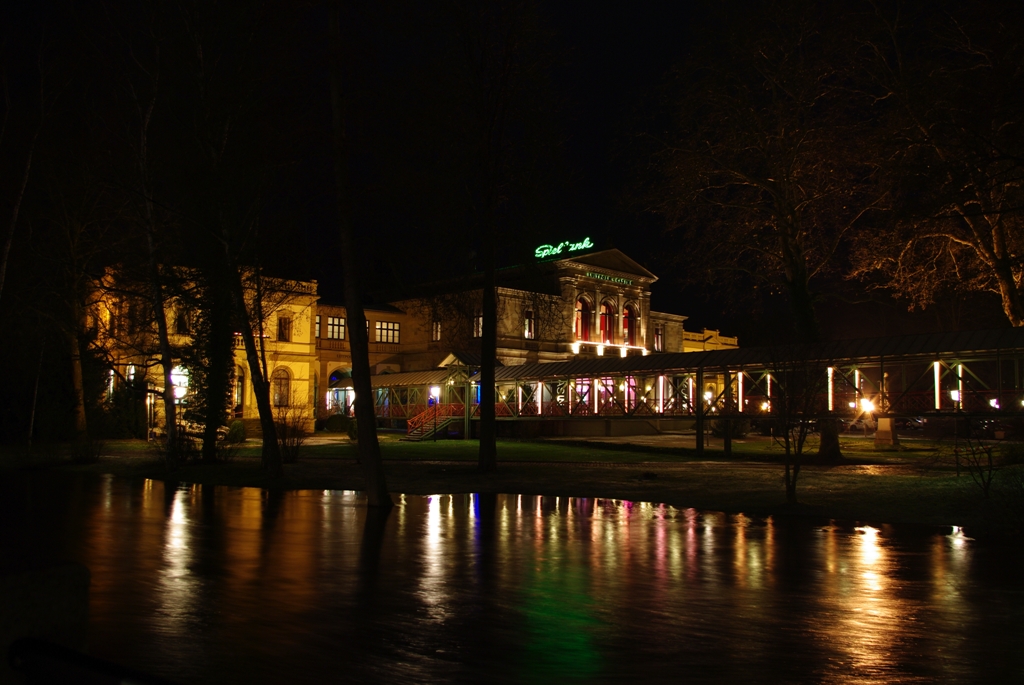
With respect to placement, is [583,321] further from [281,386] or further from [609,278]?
[281,386]

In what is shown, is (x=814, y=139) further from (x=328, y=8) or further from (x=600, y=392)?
(x=600, y=392)

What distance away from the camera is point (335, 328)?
206ft

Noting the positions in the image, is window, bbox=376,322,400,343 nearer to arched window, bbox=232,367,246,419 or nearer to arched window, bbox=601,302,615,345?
arched window, bbox=232,367,246,419

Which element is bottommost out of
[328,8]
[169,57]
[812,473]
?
[812,473]

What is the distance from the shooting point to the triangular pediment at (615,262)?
6662 cm

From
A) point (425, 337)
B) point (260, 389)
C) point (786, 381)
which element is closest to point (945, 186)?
point (786, 381)

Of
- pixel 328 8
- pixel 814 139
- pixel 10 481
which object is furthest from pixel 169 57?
pixel 814 139

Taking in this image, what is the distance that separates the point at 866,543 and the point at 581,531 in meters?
4.37

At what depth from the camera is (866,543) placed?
13.0 meters

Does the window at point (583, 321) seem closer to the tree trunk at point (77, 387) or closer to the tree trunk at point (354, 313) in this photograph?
the tree trunk at point (77, 387)

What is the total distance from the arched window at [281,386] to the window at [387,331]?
10.5m

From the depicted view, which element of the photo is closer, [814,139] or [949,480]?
[949,480]

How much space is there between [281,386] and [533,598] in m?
50.2

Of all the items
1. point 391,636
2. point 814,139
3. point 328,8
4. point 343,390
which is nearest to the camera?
point 391,636
